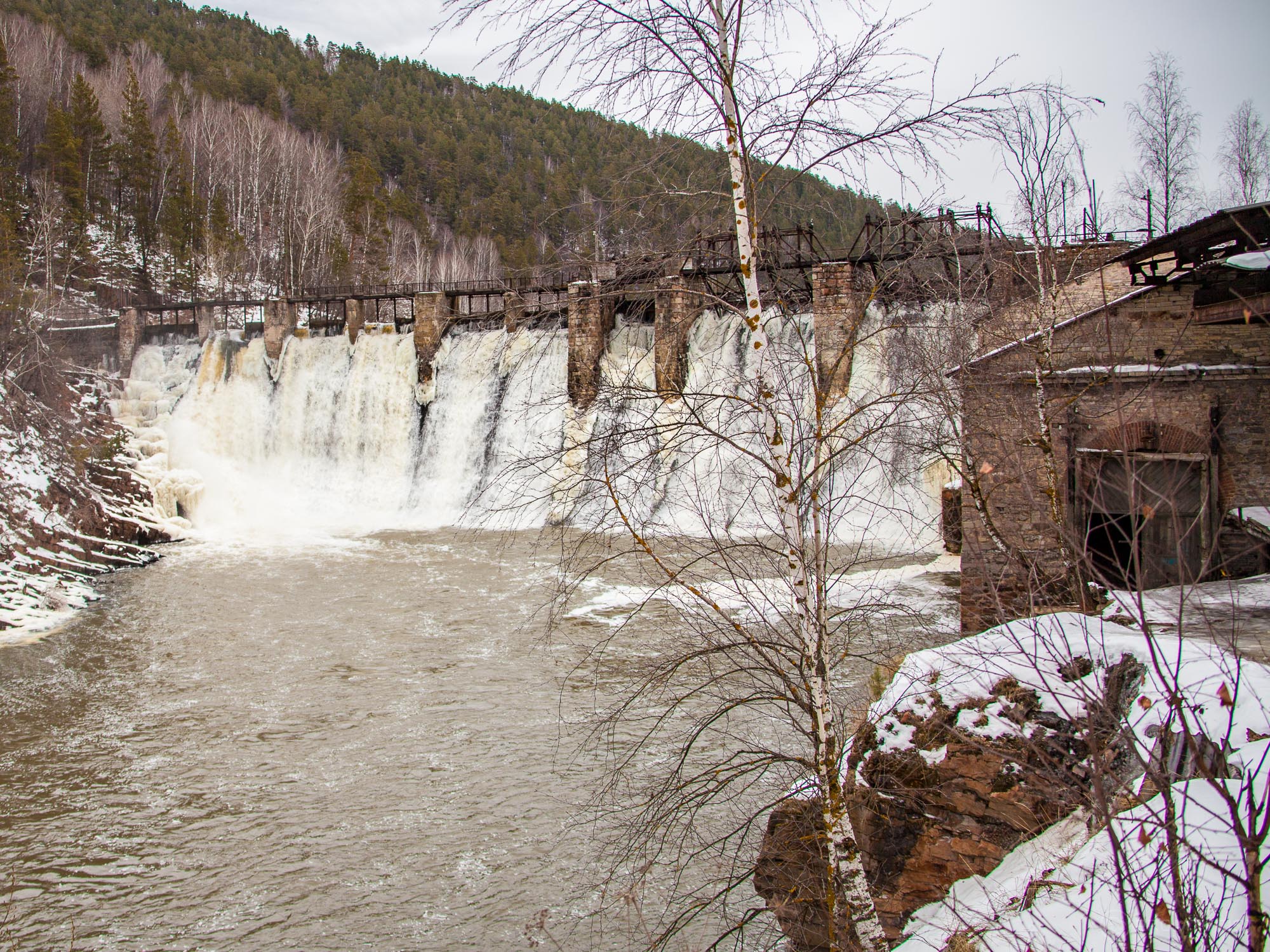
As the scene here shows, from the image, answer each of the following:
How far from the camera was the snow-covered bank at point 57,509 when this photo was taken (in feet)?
49.8

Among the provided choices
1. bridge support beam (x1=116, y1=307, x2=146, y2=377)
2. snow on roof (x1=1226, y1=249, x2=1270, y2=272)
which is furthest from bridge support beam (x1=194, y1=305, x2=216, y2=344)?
snow on roof (x1=1226, y1=249, x2=1270, y2=272)

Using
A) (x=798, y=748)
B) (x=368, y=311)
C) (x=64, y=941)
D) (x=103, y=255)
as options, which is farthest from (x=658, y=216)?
(x=103, y=255)

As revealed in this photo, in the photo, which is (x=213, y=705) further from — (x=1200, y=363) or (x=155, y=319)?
(x=155, y=319)

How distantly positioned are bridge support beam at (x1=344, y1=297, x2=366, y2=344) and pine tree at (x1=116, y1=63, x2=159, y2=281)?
72.6 ft

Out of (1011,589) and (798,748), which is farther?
(1011,589)

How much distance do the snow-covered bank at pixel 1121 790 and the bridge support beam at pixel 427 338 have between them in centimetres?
2077

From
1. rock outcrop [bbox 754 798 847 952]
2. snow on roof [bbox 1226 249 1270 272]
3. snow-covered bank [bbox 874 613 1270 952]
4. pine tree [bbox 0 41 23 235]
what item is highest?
pine tree [bbox 0 41 23 235]

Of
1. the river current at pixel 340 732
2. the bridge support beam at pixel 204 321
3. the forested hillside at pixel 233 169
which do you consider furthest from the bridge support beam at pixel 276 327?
the river current at pixel 340 732

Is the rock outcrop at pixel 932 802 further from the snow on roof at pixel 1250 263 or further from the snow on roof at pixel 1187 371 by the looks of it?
the snow on roof at pixel 1250 263

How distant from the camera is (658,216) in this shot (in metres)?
4.08

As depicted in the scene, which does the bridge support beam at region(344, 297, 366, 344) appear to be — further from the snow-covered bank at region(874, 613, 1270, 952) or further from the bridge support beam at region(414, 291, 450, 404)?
the snow-covered bank at region(874, 613, 1270, 952)

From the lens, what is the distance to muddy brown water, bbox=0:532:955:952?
6488 mm

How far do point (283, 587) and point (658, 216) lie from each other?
1421cm

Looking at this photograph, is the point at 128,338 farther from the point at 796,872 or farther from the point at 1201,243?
the point at 796,872
